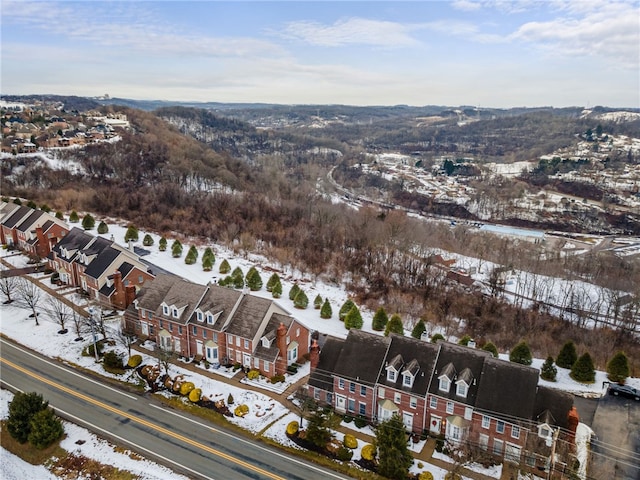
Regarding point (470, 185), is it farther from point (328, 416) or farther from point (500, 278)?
point (328, 416)

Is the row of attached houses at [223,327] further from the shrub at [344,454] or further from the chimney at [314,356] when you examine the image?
the shrub at [344,454]

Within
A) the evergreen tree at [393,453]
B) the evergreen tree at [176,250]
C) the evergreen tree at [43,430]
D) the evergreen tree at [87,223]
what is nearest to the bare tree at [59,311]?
the evergreen tree at [43,430]

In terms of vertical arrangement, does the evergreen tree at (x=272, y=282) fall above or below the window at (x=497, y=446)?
above

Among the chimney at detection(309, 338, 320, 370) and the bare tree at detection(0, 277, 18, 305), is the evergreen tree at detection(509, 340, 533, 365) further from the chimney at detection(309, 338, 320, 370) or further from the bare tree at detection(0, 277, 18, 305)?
the bare tree at detection(0, 277, 18, 305)

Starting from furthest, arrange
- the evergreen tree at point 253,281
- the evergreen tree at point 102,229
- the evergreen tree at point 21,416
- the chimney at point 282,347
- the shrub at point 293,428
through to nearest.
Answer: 1. the evergreen tree at point 102,229
2. the evergreen tree at point 253,281
3. the chimney at point 282,347
4. the shrub at point 293,428
5. the evergreen tree at point 21,416

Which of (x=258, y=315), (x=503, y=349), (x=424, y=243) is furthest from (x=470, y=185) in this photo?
(x=258, y=315)
